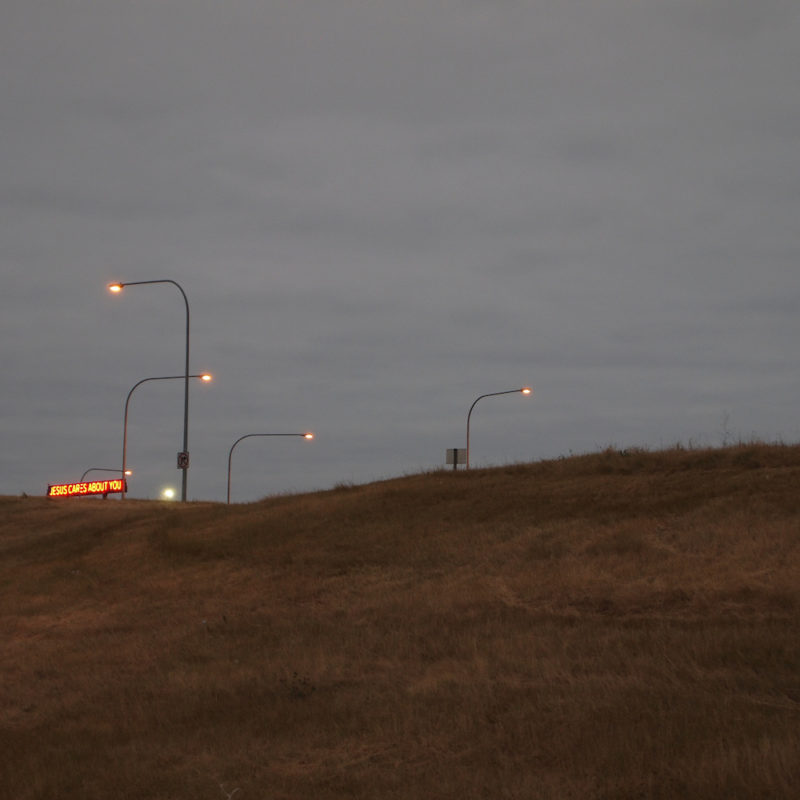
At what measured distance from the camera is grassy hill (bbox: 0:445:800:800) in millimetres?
9445

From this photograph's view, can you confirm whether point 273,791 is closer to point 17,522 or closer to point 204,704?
point 204,704

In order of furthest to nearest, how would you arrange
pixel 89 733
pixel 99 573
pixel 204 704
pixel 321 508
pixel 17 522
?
pixel 17 522 < pixel 321 508 < pixel 99 573 < pixel 204 704 < pixel 89 733

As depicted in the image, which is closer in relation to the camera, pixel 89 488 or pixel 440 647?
pixel 440 647

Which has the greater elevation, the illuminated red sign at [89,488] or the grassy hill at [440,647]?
the illuminated red sign at [89,488]

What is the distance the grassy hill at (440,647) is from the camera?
945 centimetres

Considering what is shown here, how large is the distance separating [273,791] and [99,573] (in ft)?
58.3

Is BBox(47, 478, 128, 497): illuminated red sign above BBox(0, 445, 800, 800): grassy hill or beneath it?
above

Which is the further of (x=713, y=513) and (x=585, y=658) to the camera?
(x=713, y=513)

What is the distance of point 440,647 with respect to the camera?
14.5m

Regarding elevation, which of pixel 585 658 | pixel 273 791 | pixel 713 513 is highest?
pixel 713 513

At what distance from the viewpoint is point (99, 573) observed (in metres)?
25.6

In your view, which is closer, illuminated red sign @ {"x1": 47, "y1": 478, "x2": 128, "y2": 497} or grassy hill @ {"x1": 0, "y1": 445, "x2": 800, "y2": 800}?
grassy hill @ {"x1": 0, "y1": 445, "x2": 800, "y2": 800}

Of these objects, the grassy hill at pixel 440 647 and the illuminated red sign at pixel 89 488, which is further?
the illuminated red sign at pixel 89 488

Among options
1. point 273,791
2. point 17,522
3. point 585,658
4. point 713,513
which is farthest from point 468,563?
point 17,522
